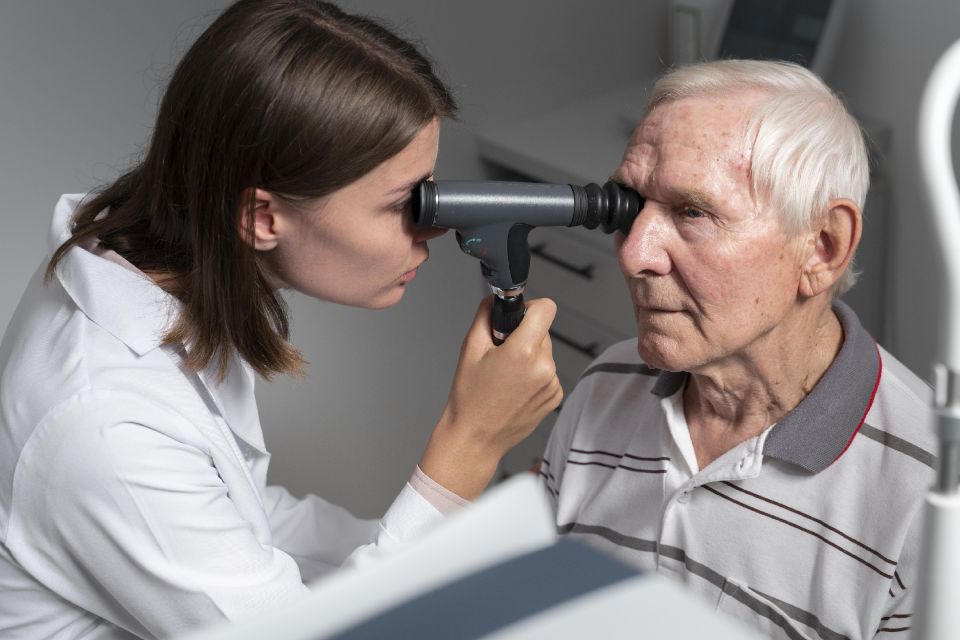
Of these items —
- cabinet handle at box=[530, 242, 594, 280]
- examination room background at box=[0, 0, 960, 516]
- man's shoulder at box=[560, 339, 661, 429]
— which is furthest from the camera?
cabinet handle at box=[530, 242, 594, 280]

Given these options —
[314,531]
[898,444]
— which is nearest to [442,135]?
[314,531]

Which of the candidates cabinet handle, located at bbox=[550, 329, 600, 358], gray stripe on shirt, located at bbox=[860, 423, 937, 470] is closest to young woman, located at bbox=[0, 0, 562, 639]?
gray stripe on shirt, located at bbox=[860, 423, 937, 470]

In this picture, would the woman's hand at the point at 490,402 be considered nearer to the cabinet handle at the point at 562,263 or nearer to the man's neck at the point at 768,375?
the man's neck at the point at 768,375

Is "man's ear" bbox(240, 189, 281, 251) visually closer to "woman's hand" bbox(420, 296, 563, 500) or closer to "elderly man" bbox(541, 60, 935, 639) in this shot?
"woman's hand" bbox(420, 296, 563, 500)

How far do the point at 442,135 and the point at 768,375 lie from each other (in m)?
1.47

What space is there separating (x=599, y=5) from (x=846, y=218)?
5.63 feet

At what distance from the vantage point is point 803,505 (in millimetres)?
1257

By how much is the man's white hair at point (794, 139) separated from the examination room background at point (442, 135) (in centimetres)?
115

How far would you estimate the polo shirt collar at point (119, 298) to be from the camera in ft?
4.08

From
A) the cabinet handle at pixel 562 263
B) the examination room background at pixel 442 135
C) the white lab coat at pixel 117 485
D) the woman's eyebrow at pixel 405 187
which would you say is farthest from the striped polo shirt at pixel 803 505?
the examination room background at pixel 442 135

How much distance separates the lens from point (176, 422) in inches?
47.8

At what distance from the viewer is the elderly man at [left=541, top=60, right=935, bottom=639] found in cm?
119

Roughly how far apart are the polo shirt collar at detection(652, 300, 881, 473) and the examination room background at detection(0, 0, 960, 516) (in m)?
1.16

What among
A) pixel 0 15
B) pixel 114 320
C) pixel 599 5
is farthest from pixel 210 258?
pixel 599 5
